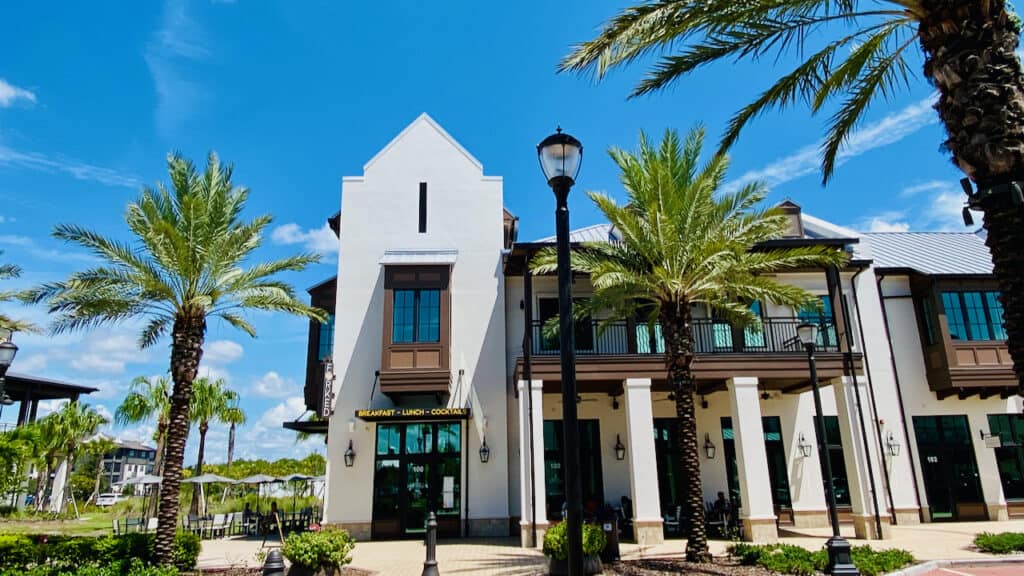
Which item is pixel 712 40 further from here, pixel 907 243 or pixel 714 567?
pixel 907 243

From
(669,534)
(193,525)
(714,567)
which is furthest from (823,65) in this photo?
(193,525)

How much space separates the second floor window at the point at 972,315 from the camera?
64.1ft

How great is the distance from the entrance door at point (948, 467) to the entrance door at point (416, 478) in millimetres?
15048

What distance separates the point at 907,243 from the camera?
23.4 meters

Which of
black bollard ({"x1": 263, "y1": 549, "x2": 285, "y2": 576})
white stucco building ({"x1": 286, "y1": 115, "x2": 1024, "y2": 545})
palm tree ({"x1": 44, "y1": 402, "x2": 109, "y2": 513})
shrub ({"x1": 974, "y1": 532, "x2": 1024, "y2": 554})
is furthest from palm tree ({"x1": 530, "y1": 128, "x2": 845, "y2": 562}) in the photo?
palm tree ({"x1": 44, "y1": 402, "x2": 109, "y2": 513})

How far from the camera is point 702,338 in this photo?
1933 cm

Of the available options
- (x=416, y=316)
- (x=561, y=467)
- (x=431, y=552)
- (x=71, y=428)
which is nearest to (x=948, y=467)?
(x=561, y=467)

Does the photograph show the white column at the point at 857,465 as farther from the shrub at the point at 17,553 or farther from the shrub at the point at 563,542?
the shrub at the point at 17,553

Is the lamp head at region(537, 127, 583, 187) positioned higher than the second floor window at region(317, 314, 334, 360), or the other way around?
the second floor window at region(317, 314, 334, 360)

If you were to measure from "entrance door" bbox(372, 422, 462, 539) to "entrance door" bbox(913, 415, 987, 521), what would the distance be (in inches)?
592

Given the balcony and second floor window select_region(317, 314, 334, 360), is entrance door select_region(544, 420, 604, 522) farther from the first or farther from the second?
second floor window select_region(317, 314, 334, 360)

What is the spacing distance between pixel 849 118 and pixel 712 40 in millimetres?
2782

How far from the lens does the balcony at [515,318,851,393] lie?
1686cm

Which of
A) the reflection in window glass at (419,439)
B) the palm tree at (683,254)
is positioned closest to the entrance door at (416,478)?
the reflection in window glass at (419,439)
